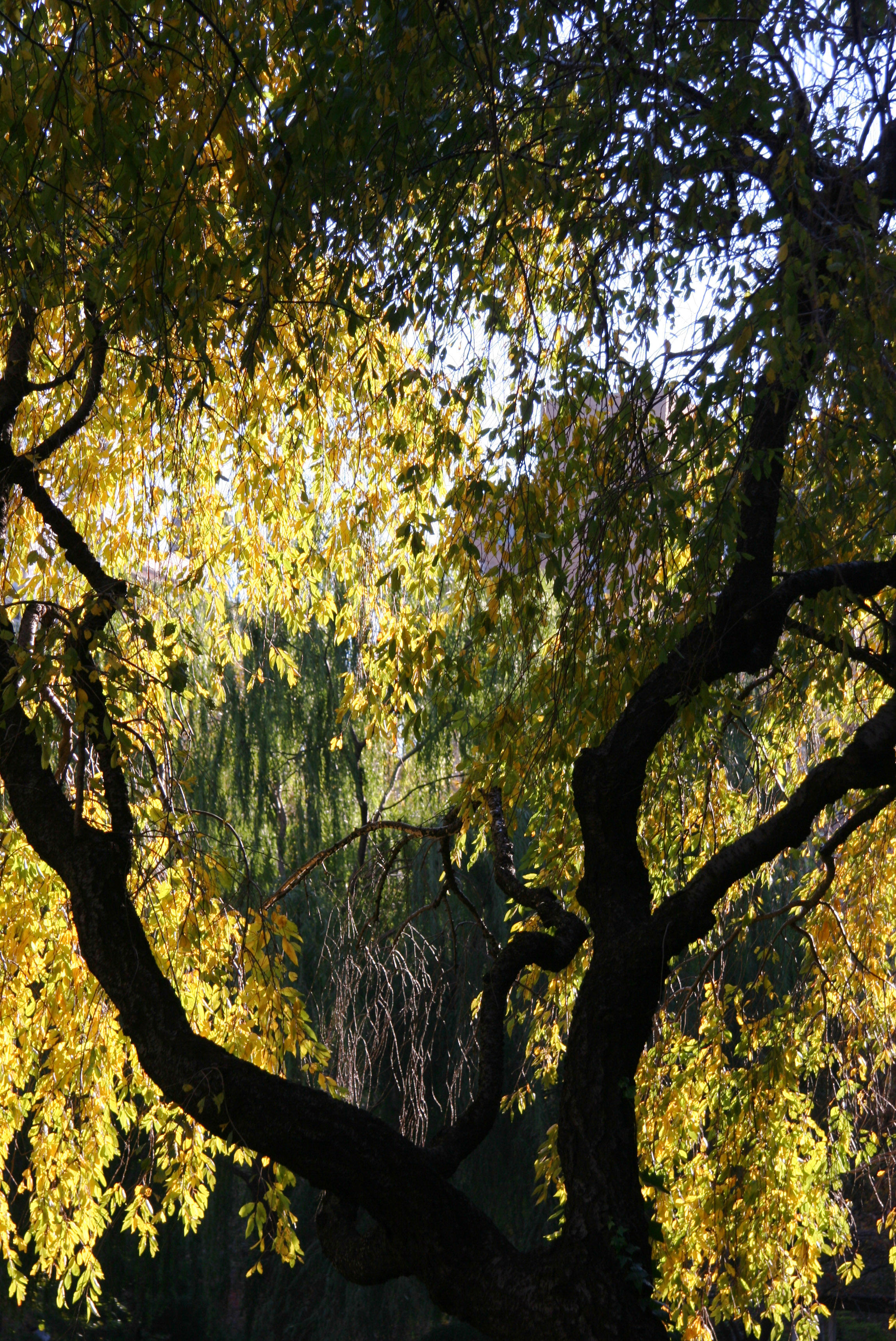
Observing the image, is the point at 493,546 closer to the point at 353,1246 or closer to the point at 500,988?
the point at 500,988

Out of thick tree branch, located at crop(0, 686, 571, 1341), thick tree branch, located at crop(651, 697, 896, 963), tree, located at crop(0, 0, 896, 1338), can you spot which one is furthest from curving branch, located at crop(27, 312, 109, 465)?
thick tree branch, located at crop(651, 697, 896, 963)

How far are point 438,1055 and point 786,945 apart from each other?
8.24 feet

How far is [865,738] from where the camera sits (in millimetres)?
2791

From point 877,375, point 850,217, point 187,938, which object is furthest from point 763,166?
point 187,938

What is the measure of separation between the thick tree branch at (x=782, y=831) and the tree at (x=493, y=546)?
1 centimetres

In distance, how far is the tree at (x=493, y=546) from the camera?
2461 mm

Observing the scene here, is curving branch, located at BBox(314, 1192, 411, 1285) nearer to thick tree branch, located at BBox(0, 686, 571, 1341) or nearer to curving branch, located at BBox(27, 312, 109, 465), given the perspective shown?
thick tree branch, located at BBox(0, 686, 571, 1341)

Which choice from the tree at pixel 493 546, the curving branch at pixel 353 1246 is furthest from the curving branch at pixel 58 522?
the curving branch at pixel 353 1246

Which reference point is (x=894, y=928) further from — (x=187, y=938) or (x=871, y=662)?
(x=187, y=938)

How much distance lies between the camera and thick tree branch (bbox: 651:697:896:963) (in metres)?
2.79

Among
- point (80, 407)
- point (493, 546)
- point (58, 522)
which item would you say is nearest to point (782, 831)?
point (493, 546)

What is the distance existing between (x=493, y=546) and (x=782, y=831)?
3.84 feet

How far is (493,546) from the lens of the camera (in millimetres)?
3475

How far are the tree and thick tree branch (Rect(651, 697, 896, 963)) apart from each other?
0.01 m
